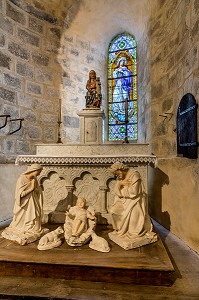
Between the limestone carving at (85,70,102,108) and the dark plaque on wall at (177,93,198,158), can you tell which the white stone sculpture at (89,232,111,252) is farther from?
the limestone carving at (85,70,102,108)

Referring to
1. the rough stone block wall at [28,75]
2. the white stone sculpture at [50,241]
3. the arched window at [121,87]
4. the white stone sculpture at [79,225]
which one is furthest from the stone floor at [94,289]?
the arched window at [121,87]

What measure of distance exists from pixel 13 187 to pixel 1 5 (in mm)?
3253

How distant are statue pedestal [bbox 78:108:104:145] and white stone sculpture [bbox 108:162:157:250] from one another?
4.21 ft

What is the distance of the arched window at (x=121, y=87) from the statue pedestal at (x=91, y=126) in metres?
1.84

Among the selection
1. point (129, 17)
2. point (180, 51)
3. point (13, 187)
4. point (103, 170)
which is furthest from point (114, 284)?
point (129, 17)

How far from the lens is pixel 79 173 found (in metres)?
3.50

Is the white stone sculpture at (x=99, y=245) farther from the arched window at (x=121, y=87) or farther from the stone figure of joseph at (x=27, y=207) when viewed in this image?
the arched window at (x=121, y=87)

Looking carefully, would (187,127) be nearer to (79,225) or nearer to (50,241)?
(79,225)

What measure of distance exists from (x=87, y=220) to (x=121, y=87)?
400 cm

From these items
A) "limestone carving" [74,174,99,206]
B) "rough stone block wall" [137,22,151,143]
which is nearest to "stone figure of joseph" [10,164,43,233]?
"limestone carving" [74,174,99,206]

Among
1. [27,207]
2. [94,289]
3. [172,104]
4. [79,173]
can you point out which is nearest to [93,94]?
[172,104]

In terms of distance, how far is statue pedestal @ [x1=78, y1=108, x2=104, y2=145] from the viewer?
3.90 metres

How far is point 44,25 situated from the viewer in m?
4.94

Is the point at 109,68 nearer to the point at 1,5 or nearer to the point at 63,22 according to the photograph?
the point at 63,22
